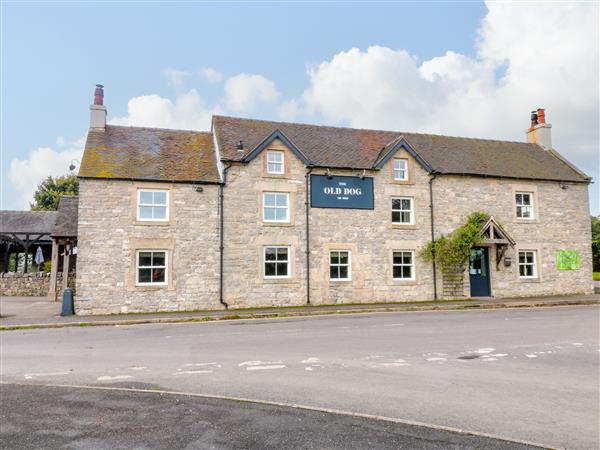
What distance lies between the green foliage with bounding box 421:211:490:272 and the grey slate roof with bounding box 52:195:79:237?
17902 mm

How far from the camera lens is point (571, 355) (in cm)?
952

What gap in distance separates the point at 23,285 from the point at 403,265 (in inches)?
976

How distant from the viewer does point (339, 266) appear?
69.9ft

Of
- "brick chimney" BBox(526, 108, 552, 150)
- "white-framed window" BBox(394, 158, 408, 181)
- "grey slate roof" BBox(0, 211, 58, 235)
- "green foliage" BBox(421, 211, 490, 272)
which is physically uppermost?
"brick chimney" BBox(526, 108, 552, 150)

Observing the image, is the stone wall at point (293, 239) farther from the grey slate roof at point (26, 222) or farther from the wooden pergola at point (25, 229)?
the grey slate roof at point (26, 222)

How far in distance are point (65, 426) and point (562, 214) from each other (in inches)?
1010

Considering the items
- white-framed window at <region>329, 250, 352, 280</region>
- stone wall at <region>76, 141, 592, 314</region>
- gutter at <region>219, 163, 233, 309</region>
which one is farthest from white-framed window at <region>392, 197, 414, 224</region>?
gutter at <region>219, 163, 233, 309</region>

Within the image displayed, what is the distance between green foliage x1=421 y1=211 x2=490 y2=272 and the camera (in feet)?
72.4

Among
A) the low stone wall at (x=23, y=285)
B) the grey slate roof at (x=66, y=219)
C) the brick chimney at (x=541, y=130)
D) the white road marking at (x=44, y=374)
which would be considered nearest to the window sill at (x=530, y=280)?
the brick chimney at (x=541, y=130)

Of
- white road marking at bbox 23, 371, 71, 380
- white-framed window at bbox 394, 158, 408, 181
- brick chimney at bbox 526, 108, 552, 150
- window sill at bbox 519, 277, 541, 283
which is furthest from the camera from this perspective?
brick chimney at bbox 526, 108, 552, 150

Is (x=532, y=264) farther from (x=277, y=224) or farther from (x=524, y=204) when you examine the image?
(x=277, y=224)

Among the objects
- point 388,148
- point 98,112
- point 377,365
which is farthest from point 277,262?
point 377,365

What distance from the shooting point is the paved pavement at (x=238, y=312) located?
16.3 metres

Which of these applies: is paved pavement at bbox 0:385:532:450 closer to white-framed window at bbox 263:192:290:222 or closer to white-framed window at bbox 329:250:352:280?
white-framed window at bbox 263:192:290:222
